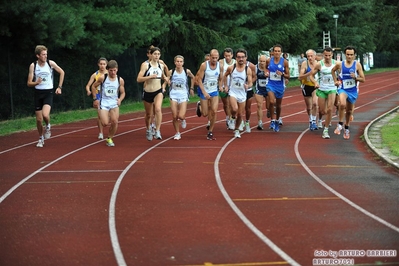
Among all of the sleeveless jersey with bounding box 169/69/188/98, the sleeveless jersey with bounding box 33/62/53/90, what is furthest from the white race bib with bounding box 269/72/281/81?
the sleeveless jersey with bounding box 33/62/53/90

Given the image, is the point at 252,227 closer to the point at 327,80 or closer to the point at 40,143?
the point at 40,143

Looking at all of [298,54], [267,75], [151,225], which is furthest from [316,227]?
[298,54]

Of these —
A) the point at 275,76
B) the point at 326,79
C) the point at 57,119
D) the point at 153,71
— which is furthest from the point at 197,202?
the point at 57,119

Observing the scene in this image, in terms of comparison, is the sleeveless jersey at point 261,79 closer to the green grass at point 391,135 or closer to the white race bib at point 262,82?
the white race bib at point 262,82

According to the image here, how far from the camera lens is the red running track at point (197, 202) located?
773 cm

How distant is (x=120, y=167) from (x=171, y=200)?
3322mm

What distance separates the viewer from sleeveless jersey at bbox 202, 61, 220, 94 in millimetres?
18531

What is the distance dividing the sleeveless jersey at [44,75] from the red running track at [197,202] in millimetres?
1186

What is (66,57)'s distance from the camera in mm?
29047

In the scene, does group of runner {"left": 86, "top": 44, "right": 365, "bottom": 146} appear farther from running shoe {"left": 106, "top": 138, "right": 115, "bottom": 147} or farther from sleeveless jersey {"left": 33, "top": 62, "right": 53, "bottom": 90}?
sleeveless jersey {"left": 33, "top": 62, "right": 53, "bottom": 90}

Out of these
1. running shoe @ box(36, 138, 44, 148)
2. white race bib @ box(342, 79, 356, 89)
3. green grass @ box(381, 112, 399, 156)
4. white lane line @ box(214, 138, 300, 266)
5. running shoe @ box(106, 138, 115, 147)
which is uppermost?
white race bib @ box(342, 79, 356, 89)

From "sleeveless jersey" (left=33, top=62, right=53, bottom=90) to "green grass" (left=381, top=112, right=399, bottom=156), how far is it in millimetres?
6499

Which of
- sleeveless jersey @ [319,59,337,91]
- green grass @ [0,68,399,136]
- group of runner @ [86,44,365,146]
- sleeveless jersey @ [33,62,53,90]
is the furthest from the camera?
green grass @ [0,68,399,136]

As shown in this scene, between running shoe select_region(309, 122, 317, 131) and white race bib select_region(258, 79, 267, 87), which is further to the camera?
white race bib select_region(258, 79, 267, 87)
